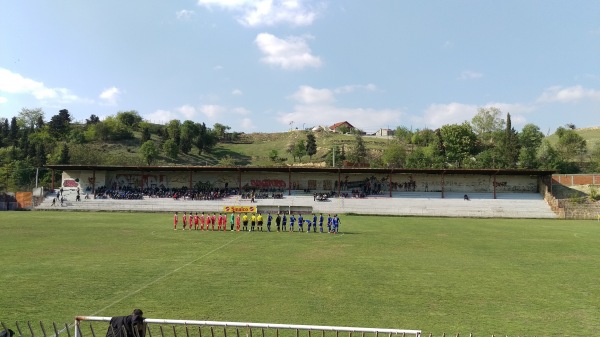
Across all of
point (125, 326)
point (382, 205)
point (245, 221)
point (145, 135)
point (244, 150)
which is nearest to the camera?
point (125, 326)

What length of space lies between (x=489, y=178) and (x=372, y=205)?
16495 millimetres

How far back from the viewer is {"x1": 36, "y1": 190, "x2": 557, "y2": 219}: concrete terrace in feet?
154

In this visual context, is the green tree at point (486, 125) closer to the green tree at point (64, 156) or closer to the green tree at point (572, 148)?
the green tree at point (572, 148)

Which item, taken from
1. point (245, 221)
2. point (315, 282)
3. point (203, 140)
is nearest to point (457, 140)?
point (203, 140)

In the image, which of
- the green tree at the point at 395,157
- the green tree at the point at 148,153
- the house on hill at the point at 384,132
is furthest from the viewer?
the house on hill at the point at 384,132

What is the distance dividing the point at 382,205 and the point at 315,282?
123 ft

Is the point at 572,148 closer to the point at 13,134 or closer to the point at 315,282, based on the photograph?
the point at 315,282

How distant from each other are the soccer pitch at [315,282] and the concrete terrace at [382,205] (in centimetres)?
2551

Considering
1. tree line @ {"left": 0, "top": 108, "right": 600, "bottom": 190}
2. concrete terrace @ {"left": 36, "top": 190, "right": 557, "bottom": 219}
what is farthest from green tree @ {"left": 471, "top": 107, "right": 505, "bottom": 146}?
concrete terrace @ {"left": 36, "top": 190, "right": 557, "bottom": 219}

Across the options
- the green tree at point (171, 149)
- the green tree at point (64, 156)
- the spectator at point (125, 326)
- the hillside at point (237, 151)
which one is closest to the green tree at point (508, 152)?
the hillside at point (237, 151)

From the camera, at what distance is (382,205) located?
48.7 meters

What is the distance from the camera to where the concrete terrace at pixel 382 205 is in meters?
47.0

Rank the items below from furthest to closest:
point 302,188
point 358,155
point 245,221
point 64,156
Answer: point 358,155 → point 64,156 → point 302,188 → point 245,221

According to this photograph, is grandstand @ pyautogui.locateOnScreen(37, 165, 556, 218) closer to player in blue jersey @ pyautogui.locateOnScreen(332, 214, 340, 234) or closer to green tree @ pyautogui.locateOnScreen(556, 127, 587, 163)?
player in blue jersey @ pyautogui.locateOnScreen(332, 214, 340, 234)
